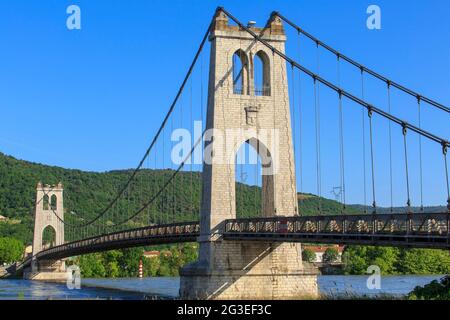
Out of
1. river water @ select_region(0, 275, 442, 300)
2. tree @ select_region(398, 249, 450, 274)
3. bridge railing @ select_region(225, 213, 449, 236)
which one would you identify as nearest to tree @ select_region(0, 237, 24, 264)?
river water @ select_region(0, 275, 442, 300)

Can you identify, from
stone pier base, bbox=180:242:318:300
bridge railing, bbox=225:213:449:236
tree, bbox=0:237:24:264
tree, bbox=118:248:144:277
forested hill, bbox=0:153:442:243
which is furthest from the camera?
forested hill, bbox=0:153:442:243

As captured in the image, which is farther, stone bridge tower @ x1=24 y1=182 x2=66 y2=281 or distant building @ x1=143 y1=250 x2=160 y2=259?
distant building @ x1=143 y1=250 x2=160 y2=259

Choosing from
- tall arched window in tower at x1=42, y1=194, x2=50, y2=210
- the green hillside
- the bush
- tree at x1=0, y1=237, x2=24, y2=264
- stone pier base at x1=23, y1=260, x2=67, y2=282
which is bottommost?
the bush

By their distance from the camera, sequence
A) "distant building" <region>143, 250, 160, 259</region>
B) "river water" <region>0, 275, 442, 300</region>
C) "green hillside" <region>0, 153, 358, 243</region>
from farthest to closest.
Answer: "green hillside" <region>0, 153, 358, 243</region>
"distant building" <region>143, 250, 160, 259</region>
"river water" <region>0, 275, 442, 300</region>

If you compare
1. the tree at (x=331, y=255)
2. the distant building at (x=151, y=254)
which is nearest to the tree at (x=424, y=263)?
the tree at (x=331, y=255)

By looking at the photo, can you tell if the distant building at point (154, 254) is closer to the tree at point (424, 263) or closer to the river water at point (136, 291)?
the tree at point (424, 263)

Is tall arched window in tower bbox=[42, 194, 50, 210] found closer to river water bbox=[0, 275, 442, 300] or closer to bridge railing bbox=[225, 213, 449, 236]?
river water bbox=[0, 275, 442, 300]

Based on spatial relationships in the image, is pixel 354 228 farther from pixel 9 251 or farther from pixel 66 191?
Result: pixel 66 191
